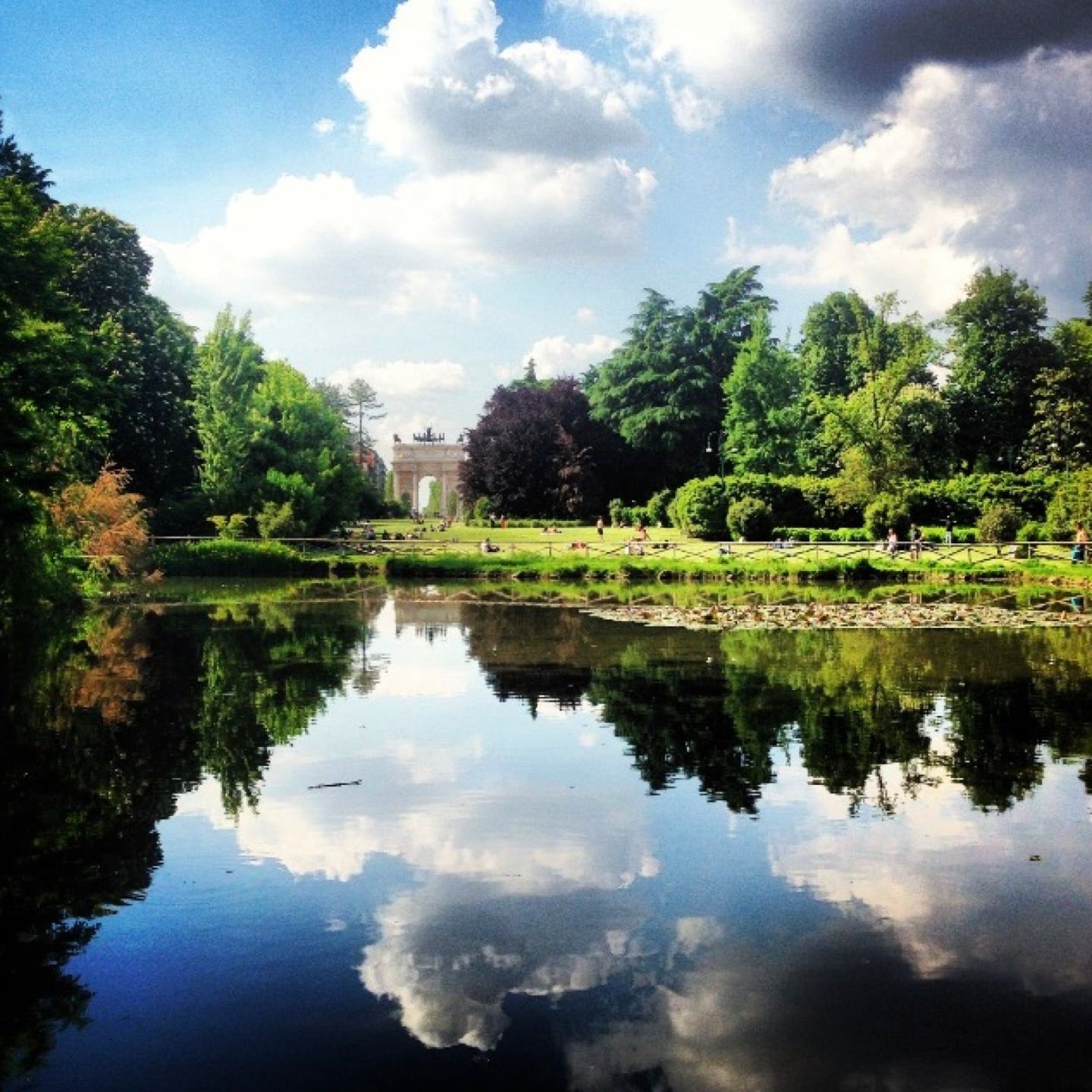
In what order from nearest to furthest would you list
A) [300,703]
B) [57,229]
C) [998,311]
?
1. [300,703]
2. [57,229]
3. [998,311]

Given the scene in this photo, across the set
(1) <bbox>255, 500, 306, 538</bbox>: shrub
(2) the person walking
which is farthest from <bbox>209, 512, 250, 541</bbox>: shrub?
(2) the person walking

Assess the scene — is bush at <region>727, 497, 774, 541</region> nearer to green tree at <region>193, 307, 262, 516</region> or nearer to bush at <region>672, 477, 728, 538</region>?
bush at <region>672, 477, 728, 538</region>

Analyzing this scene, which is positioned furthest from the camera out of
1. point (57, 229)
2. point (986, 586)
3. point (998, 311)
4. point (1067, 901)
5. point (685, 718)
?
point (998, 311)

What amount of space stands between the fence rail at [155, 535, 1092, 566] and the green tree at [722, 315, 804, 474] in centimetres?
1239

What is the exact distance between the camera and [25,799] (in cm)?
1012

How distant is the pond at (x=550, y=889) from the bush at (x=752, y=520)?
33103 mm

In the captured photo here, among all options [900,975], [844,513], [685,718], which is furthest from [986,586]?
[900,975]

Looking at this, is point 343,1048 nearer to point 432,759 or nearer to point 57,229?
point 432,759

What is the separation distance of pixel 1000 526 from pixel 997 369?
1915cm

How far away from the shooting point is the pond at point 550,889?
5.72m

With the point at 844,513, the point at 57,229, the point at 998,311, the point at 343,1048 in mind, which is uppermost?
the point at 998,311

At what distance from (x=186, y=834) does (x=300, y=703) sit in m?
6.24

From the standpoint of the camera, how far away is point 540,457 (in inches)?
2815

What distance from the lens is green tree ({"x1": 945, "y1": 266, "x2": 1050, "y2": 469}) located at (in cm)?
6028
